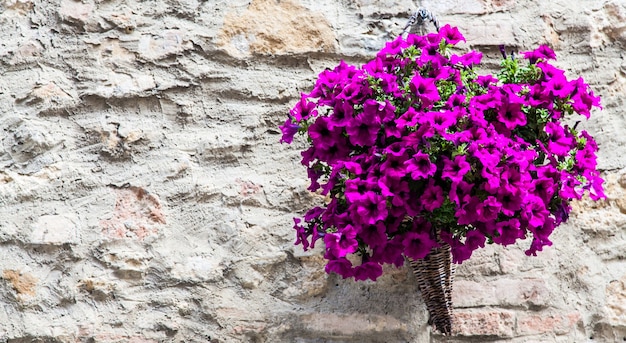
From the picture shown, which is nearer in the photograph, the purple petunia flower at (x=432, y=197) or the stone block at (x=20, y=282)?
the purple petunia flower at (x=432, y=197)

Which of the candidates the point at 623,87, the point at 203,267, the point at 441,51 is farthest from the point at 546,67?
the point at 203,267

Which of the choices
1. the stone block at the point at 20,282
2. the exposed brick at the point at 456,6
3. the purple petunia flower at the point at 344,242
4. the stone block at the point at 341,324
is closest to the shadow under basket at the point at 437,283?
the stone block at the point at 341,324

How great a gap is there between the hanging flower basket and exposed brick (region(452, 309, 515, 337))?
8.2 inches

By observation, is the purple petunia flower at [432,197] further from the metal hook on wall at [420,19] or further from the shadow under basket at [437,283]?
the metal hook on wall at [420,19]

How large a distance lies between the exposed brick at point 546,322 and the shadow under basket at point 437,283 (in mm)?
197

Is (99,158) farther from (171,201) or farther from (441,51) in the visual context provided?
(441,51)

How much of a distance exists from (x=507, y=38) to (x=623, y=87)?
330mm

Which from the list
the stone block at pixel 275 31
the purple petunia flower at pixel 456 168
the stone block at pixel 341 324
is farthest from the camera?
the stone block at pixel 275 31

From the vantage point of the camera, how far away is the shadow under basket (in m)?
1.55

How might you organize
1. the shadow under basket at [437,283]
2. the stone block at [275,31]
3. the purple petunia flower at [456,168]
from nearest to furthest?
the purple petunia flower at [456,168] → the shadow under basket at [437,283] → the stone block at [275,31]

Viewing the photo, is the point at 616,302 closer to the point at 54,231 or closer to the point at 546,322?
the point at 546,322

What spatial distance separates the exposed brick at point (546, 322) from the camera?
1.75m

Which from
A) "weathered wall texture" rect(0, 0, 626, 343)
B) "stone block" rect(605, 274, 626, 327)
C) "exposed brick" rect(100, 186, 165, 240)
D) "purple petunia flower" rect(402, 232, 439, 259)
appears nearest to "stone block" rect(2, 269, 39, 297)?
"weathered wall texture" rect(0, 0, 626, 343)

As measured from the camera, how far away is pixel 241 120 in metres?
1.76
